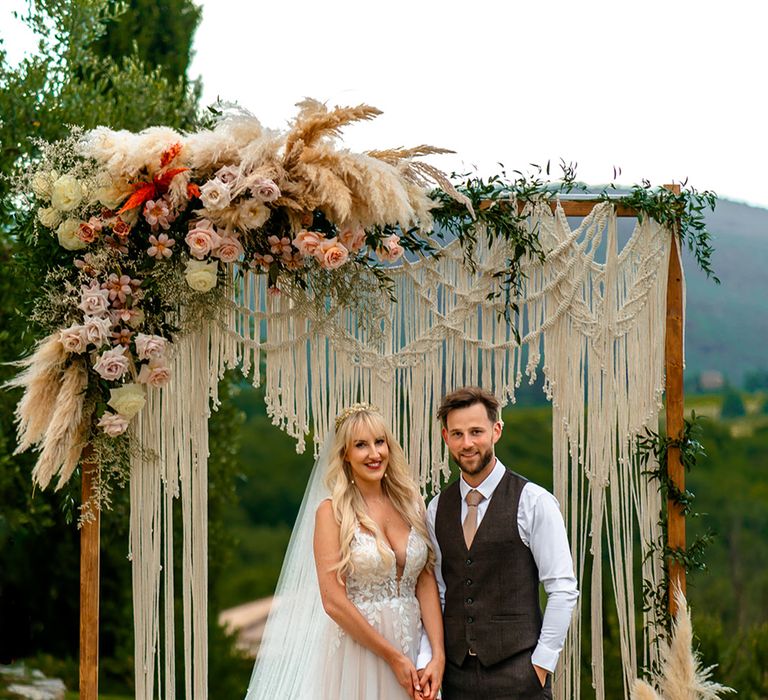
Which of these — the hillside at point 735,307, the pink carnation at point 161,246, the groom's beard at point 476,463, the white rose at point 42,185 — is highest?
the hillside at point 735,307

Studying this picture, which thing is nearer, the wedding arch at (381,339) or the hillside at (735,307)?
the wedding arch at (381,339)

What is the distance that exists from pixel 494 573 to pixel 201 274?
1.47 meters

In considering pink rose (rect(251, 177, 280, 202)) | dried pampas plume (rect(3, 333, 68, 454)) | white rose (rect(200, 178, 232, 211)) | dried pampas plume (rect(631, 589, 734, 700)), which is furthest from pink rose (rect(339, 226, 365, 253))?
dried pampas plume (rect(631, 589, 734, 700))

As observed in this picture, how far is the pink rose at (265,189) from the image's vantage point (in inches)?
136

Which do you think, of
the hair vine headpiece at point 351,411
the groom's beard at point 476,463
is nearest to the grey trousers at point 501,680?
the groom's beard at point 476,463

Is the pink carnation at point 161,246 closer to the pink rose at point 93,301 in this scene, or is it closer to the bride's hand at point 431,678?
the pink rose at point 93,301

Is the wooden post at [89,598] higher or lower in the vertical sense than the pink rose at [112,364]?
lower

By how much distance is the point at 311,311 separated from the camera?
12.8ft

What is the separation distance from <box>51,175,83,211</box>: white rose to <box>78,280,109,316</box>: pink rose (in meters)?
0.30

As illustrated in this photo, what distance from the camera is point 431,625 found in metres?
3.21

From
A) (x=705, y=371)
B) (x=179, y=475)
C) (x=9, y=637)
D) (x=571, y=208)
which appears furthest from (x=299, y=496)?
(x=571, y=208)

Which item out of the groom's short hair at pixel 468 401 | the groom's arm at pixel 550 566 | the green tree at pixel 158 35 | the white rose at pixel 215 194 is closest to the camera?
the groom's arm at pixel 550 566

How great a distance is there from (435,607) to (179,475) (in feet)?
4.48

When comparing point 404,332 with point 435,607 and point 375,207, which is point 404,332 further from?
point 435,607
